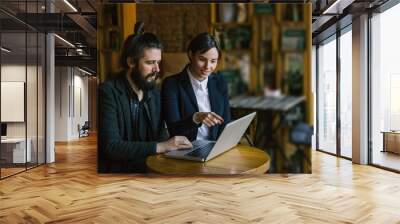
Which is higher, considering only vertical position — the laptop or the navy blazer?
the navy blazer

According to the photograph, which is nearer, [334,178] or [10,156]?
[334,178]

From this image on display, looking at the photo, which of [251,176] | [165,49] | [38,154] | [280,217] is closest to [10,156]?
[38,154]

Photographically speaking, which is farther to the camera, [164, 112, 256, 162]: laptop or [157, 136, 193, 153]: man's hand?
[157, 136, 193, 153]: man's hand

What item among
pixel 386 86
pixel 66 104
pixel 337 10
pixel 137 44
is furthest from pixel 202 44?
pixel 66 104

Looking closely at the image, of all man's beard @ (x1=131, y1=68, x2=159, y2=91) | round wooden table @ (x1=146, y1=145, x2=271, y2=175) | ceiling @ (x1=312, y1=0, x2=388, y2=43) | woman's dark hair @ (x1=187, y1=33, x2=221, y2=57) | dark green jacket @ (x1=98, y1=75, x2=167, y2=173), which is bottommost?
round wooden table @ (x1=146, y1=145, x2=271, y2=175)

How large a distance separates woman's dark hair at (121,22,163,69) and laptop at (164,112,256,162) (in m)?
1.65

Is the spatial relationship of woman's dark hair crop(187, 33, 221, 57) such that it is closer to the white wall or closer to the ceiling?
the ceiling

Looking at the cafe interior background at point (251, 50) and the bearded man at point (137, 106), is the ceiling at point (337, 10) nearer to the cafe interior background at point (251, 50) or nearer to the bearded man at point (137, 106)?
the cafe interior background at point (251, 50)

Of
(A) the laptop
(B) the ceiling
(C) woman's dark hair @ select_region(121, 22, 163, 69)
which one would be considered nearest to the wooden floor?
(A) the laptop

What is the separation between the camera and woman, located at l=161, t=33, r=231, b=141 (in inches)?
252

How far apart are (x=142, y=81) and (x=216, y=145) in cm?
157

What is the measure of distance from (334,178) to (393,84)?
2.33m

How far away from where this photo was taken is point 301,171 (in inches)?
262

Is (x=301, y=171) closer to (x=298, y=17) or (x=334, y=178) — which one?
(x=334, y=178)
